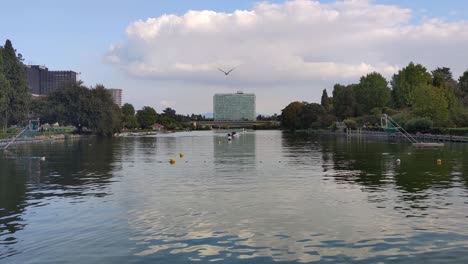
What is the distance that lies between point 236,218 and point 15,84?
132 metres

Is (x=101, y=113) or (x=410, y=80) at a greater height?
(x=410, y=80)

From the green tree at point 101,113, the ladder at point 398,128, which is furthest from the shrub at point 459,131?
the green tree at point 101,113

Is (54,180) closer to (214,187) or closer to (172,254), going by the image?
(214,187)

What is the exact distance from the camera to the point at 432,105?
426 feet

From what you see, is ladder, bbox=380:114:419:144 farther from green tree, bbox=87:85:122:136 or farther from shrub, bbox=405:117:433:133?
green tree, bbox=87:85:122:136

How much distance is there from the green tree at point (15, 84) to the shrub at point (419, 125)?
113 m

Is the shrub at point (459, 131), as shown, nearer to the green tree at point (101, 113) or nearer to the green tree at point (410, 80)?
the green tree at point (410, 80)

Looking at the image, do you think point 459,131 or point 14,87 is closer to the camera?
point 459,131

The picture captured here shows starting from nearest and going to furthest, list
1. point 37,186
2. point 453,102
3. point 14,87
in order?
point 37,186 → point 14,87 → point 453,102

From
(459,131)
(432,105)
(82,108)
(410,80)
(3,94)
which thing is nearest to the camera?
(459,131)

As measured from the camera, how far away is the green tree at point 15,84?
135 metres

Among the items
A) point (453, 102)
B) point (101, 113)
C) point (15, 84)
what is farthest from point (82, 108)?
point (453, 102)

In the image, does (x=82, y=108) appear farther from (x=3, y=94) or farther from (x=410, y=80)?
(x=410, y=80)

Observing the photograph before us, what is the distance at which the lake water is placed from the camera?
58.5 ft
